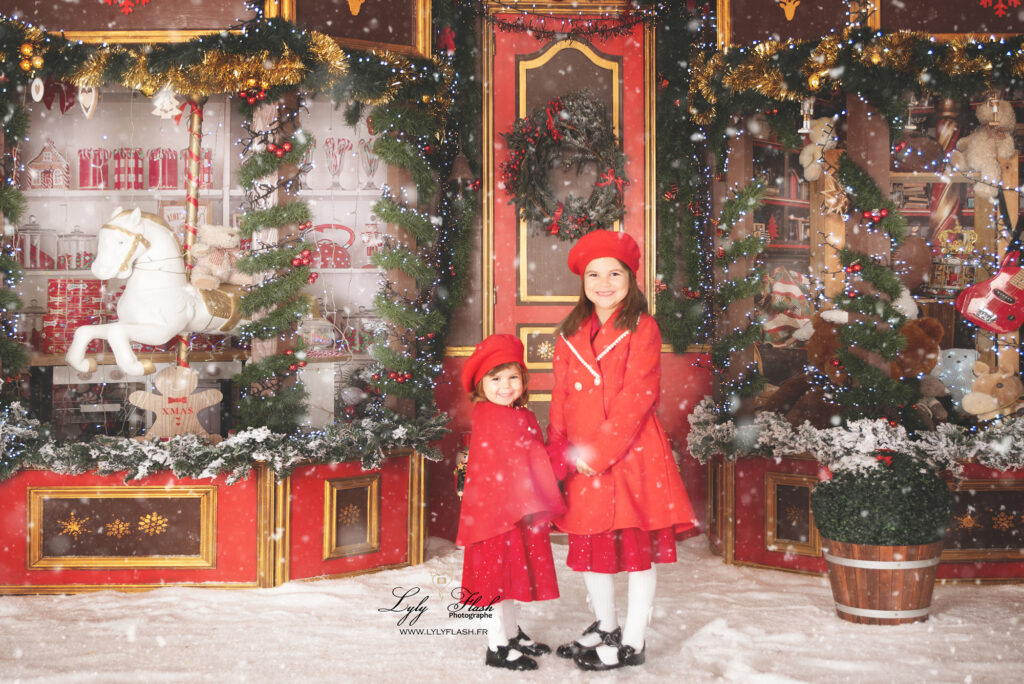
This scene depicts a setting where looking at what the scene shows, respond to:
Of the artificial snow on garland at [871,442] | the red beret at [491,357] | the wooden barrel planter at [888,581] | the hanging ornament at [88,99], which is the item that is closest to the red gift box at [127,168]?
the hanging ornament at [88,99]

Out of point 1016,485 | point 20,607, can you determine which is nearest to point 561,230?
point 1016,485

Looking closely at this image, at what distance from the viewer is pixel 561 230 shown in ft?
18.9

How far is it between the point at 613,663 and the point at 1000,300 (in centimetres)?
317

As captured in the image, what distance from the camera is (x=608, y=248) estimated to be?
3.32 m

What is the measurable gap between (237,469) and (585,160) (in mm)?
3087

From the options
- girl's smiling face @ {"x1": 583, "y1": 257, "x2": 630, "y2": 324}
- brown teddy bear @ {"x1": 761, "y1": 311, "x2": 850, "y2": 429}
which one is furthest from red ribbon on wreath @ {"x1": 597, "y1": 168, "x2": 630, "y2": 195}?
girl's smiling face @ {"x1": 583, "y1": 257, "x2": 630, "y2": 324}

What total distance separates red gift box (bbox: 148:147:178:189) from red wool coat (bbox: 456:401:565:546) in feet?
10.4

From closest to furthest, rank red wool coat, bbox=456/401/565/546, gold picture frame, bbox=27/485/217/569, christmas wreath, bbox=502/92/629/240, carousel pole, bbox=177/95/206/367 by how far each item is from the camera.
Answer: red wool coat, bbox=456/401/565/546, gold picture frame, bbox=27/485/217/569, carousel pole, bbox=177/95/206/367, christmas wreath, bbox=502/92/629/240

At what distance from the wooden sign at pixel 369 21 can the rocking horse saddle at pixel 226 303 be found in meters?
1.49

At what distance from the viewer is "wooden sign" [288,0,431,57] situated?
4.70 meters

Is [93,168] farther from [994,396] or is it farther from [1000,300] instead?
[994,396]

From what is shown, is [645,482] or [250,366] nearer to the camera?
[645,482]

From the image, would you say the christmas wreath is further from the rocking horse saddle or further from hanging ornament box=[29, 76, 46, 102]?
hanging ornament box=[29, 76, 46, 102]

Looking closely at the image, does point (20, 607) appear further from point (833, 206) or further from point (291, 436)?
point (833, 206)
